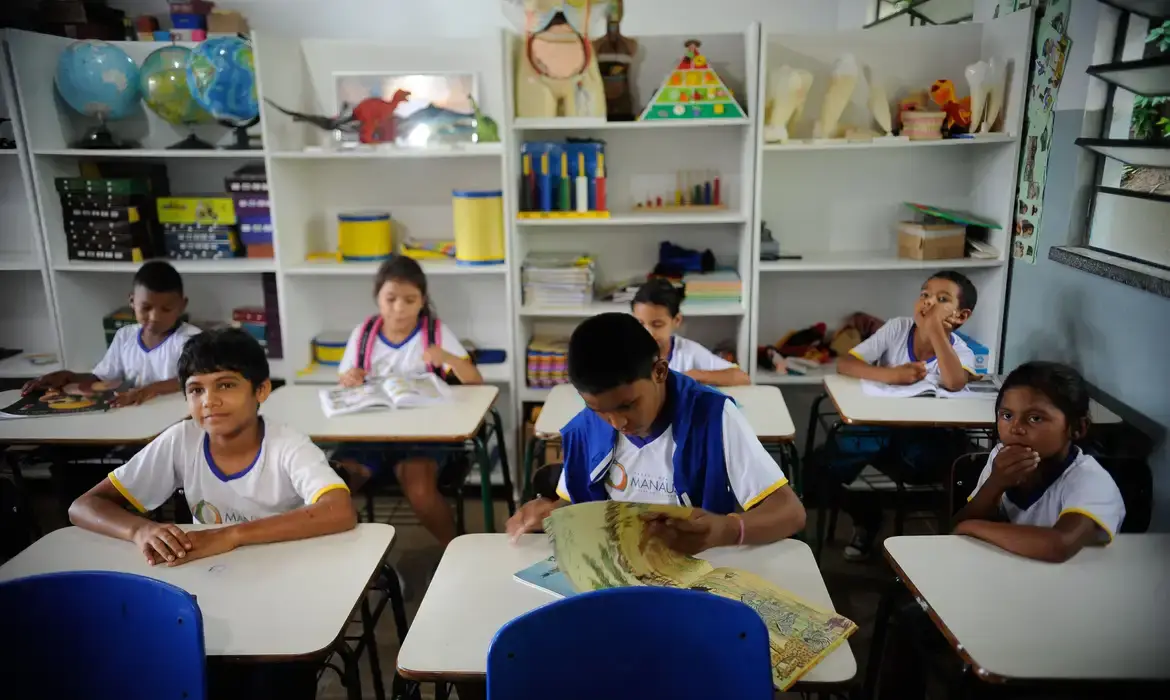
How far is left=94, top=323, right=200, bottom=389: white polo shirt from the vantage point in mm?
2855

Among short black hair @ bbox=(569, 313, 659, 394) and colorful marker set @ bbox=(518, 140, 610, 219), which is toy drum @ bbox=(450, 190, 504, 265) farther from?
short black hair @ bbox=(569, 313, 659, 394)

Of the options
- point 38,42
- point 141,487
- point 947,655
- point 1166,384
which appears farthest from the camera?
point 38,42

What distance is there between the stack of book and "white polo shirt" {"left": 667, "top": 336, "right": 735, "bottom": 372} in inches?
20.4

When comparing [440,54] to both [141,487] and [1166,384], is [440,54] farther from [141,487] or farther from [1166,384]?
[1166,384]

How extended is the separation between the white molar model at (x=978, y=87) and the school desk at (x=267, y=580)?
254 centimetres

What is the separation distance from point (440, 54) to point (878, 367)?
2067 mm

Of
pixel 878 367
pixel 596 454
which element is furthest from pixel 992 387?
pixel 596 454

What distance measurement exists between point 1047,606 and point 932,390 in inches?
51.5

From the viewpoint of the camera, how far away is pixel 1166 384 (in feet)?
4.31

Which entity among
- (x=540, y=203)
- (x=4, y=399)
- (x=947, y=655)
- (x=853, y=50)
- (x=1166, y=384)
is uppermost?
(x=853, y=50)

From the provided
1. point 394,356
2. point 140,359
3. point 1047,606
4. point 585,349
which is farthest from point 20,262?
point 1047,606

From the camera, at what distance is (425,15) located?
Result: 362cm

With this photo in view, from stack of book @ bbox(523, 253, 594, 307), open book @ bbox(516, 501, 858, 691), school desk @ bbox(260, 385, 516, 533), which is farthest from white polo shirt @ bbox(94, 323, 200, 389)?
open book @ bbox(516, 501, 858, 691)

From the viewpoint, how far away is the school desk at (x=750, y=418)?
7.74 ft
